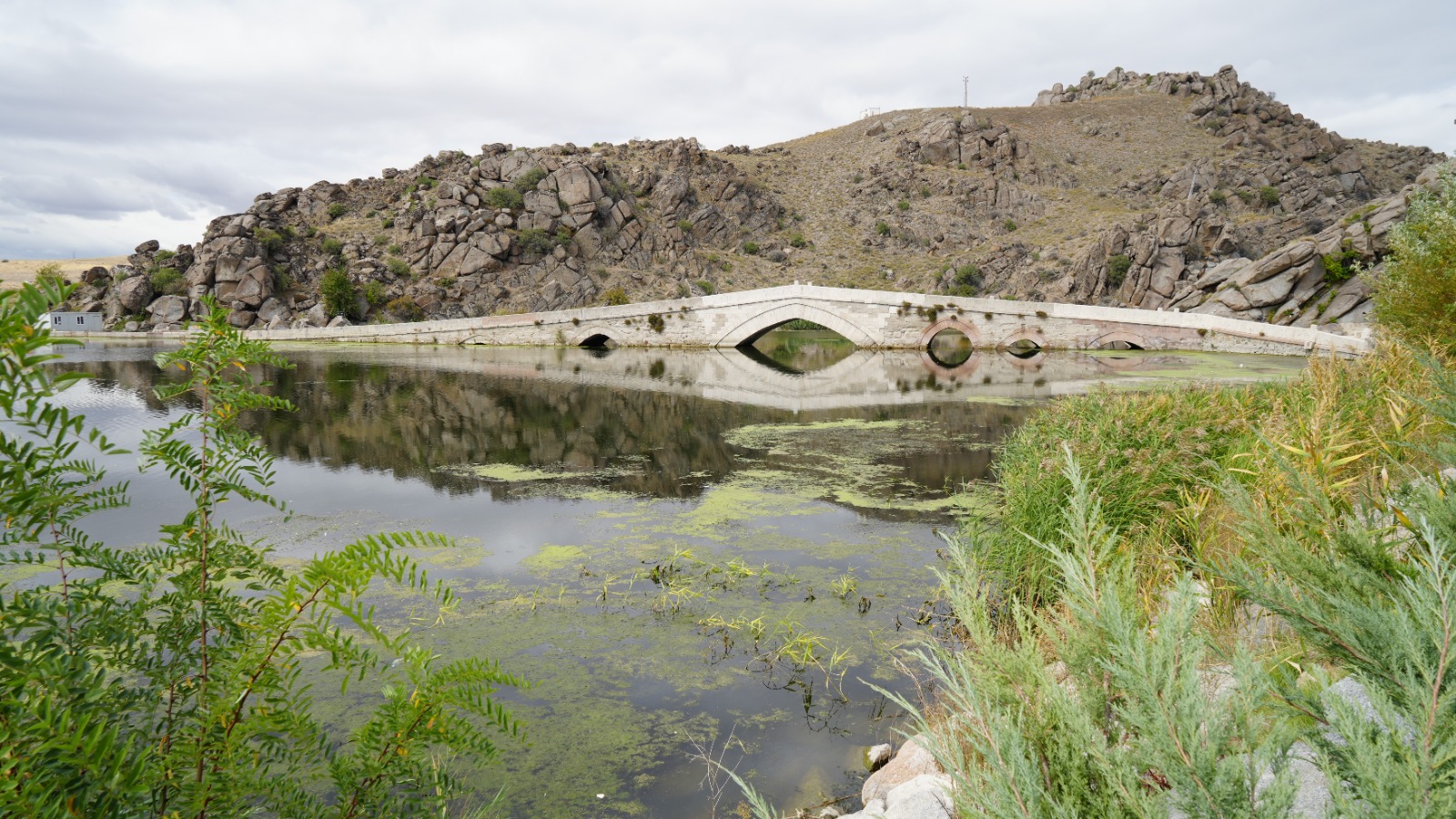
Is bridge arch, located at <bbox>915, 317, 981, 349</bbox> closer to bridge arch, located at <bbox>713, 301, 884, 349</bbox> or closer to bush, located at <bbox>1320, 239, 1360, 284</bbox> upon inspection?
bridge arch, located at <bbox>713, 301, 884, 349</bbox>

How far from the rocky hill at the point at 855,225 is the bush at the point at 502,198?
124mm

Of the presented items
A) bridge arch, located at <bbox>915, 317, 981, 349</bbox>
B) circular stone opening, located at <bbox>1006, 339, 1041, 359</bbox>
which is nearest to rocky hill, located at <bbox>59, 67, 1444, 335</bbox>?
circular stone opening, located at <bbox>1006, 339, 1041, 359</bbox>

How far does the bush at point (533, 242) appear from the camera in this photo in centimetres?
4675

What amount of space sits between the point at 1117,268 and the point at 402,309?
36.9m

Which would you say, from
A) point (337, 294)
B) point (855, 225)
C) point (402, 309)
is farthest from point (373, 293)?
point (855, 225)

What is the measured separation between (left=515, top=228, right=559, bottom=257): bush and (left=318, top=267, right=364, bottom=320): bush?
9.75 m

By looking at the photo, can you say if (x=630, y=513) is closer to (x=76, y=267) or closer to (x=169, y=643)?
(x=169, y=643)

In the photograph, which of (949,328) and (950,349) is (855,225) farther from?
(949,328)

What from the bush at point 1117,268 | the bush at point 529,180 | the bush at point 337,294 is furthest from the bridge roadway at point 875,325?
the bush at point 529,180

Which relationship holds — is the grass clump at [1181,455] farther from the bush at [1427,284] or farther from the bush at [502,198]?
the bush at [502,198]

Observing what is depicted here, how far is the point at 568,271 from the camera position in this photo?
155 ft

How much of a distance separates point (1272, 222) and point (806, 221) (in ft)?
97.6

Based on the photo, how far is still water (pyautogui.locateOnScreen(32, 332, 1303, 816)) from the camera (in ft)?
13.2

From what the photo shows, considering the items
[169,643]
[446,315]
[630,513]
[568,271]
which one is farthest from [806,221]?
[169,643]
